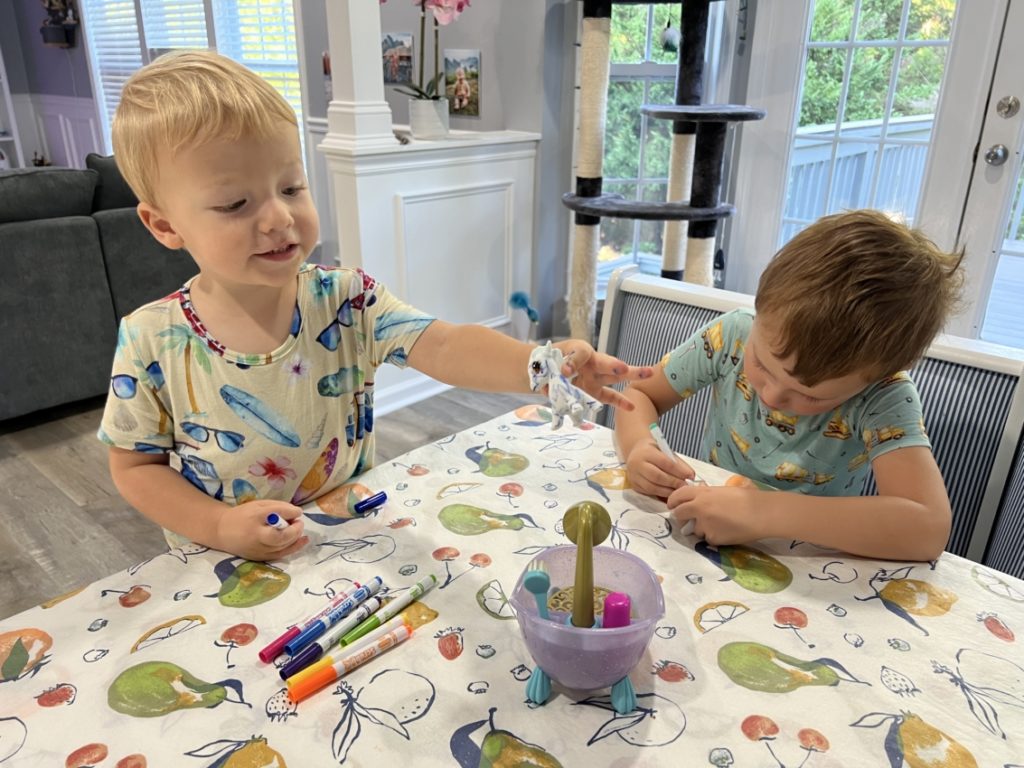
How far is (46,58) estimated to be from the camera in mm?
5781

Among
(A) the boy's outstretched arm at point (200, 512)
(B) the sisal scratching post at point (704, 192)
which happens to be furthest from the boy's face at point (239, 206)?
(B) the sisal scratching post at point (704, 192)

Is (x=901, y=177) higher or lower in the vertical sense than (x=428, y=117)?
lower

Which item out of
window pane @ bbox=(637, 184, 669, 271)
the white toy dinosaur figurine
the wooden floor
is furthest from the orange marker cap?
window pane @ bbox=(637, 184, 669, 271)

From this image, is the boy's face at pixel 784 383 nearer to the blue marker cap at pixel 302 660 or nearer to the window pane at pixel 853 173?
the blue marker cap at pixel 302 660

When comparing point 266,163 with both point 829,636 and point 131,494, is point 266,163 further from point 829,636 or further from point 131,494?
point 829,636

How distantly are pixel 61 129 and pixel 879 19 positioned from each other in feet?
19.6

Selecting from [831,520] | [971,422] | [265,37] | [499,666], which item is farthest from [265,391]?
[265,37]

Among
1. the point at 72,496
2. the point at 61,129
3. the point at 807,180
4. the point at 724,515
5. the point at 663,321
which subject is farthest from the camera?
the point at 61,129

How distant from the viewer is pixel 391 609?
26.6 inches

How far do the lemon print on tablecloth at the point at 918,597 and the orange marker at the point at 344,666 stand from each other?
1.54ft

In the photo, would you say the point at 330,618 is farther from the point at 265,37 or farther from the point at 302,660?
the point at 265,37

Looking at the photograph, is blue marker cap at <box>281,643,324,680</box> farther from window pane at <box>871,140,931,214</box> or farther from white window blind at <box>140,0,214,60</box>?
white window blind at <box>140,0,214,60</box>

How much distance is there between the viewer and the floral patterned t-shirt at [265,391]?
31.9 inches

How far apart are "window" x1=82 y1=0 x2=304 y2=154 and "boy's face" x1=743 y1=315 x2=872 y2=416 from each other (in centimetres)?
285
